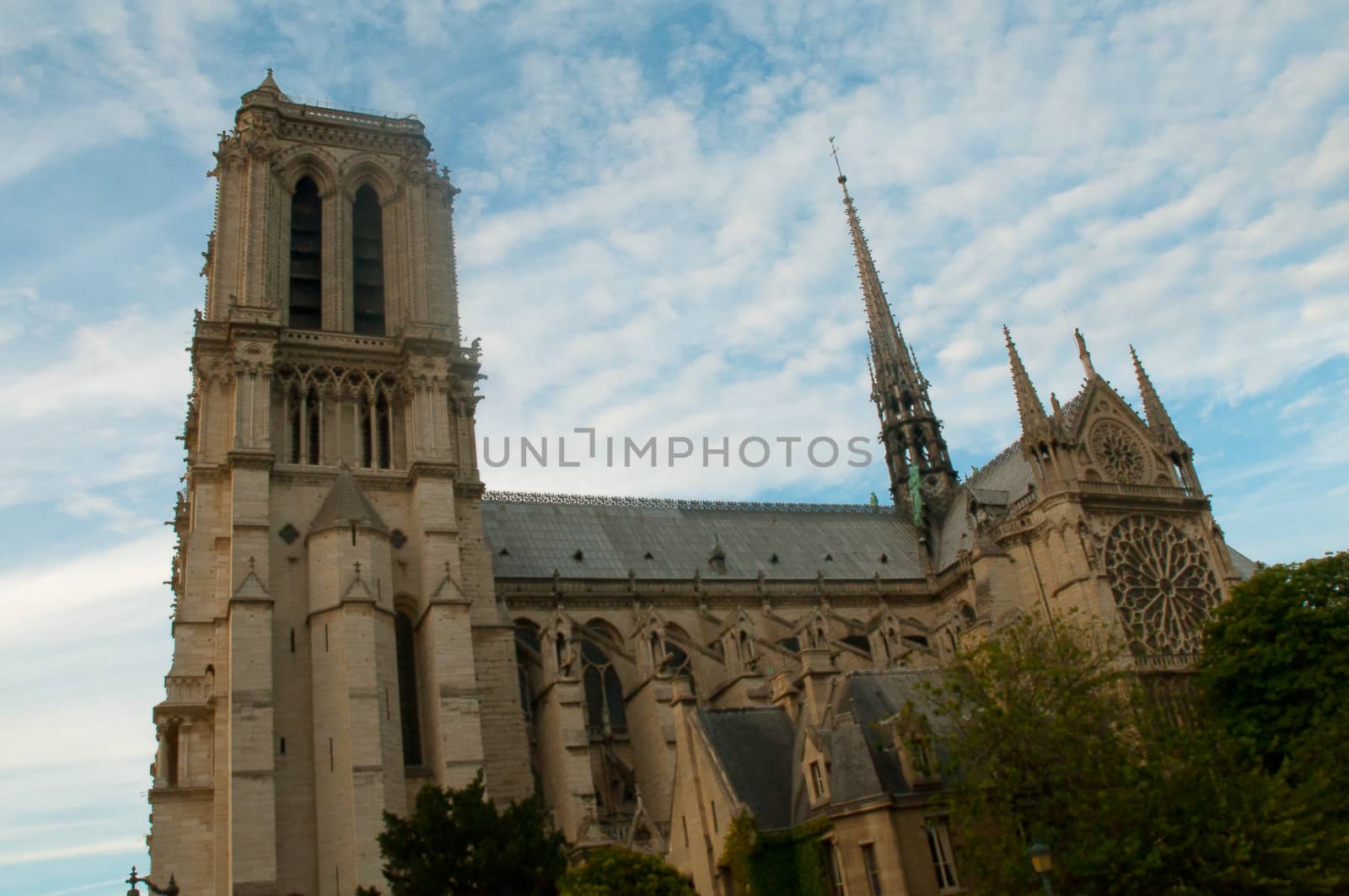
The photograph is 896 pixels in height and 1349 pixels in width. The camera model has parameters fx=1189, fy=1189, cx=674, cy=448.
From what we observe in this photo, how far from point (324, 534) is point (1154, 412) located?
3427 cm

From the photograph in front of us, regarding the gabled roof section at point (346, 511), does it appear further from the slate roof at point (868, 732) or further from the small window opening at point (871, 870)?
the small window opening at point (871, 870)

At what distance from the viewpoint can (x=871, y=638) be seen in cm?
4794

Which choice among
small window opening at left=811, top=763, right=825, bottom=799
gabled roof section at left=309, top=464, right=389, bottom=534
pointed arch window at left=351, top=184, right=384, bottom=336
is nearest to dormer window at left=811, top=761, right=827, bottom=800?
small window opening at left=811, top=763, right=825, bottom=799

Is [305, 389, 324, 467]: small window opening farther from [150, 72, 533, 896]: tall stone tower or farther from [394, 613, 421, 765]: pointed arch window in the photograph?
[394, 613, 421, 765]: pointed arch window

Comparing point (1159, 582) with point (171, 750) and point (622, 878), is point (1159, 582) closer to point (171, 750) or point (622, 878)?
point (622, 878)

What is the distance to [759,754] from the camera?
28.6 metres

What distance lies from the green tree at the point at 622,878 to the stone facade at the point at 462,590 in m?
1.95

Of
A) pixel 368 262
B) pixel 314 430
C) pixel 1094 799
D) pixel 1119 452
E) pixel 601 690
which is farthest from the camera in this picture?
pixel 1119 452

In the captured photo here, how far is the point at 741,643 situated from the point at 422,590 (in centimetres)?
1241

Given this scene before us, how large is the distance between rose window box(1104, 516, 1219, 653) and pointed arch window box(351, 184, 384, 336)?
29.3 meters

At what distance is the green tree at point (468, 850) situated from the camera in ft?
84.8

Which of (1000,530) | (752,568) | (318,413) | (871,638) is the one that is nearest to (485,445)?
(318,413)

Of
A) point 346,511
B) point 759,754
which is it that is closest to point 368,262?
point 346,511

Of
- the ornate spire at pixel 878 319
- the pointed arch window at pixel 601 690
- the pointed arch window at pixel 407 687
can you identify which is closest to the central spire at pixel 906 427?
the ornate spire at pixel 878 319
